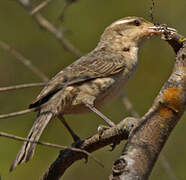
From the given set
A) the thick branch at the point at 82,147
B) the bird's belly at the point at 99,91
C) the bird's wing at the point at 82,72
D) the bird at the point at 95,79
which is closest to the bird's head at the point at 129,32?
the bird at the point at 95,79

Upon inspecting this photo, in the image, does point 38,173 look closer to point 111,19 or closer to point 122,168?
point 111,19

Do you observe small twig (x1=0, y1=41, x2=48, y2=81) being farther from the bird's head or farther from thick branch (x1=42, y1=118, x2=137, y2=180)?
the bird's head

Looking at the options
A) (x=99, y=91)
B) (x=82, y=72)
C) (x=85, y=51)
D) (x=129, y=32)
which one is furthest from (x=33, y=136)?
(x=85, y=51)

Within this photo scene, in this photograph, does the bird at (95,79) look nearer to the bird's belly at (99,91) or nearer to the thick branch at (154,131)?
the bird's belly at (99,91)

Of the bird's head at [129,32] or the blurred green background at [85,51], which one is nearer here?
the bird's head at [129,32]

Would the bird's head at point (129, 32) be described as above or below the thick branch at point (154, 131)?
below

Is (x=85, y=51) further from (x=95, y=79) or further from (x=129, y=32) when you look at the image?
(x=95, y=79)

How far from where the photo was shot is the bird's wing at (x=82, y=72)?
566 cm

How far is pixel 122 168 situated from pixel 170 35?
1.36 metres

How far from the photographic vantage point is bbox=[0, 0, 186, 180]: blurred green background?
25.8 ft

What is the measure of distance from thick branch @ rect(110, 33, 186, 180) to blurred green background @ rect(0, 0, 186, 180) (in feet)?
13.3

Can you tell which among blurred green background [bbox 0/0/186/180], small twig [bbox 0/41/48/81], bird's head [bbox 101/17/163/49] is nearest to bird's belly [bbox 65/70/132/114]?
small twig [bbox 0/41/48/81]

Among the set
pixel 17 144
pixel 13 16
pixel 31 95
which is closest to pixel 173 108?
pixel 17 144

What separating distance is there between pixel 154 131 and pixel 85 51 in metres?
5.32
